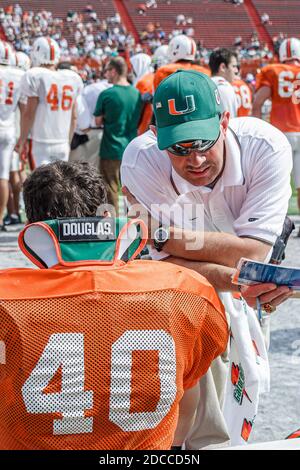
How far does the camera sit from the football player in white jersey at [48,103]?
26.0ft

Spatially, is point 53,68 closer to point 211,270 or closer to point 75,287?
point 211,270

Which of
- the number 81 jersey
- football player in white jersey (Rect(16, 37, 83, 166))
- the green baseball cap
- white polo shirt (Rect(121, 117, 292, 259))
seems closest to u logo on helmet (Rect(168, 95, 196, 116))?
the green baseball cap

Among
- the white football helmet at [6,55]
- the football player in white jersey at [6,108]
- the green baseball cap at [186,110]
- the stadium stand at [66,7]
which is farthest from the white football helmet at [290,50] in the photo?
the stadium stand at [66,7]

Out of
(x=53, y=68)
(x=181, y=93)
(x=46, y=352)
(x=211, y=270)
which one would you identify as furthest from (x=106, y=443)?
(x=53, y=68)

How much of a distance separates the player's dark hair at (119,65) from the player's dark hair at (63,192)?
20.9 ft

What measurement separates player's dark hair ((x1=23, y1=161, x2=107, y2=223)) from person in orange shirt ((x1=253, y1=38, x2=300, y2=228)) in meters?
6.37

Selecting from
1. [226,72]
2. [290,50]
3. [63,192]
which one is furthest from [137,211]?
[290,50]

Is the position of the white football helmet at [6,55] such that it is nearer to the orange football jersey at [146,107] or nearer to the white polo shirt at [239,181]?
the orange football jersey at [146,107]

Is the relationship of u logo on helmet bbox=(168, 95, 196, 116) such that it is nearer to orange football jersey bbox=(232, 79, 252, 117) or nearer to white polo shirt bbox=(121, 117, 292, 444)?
white polo shirt bbox=(121, 117, 292, 444)

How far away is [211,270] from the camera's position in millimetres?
2627

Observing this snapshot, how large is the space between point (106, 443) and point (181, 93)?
1.17 m

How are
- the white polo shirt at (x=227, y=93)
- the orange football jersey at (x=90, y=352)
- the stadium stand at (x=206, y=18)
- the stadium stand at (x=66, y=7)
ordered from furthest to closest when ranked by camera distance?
the stadium stand at (x=206, y=18)
the stadium stand at (x=66, y=7)
the white polo shirt at (x=227, y=93)
the orange football jersey at (x=90, y=352)

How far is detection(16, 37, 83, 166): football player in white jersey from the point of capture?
791 cm

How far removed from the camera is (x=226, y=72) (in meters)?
8.27
